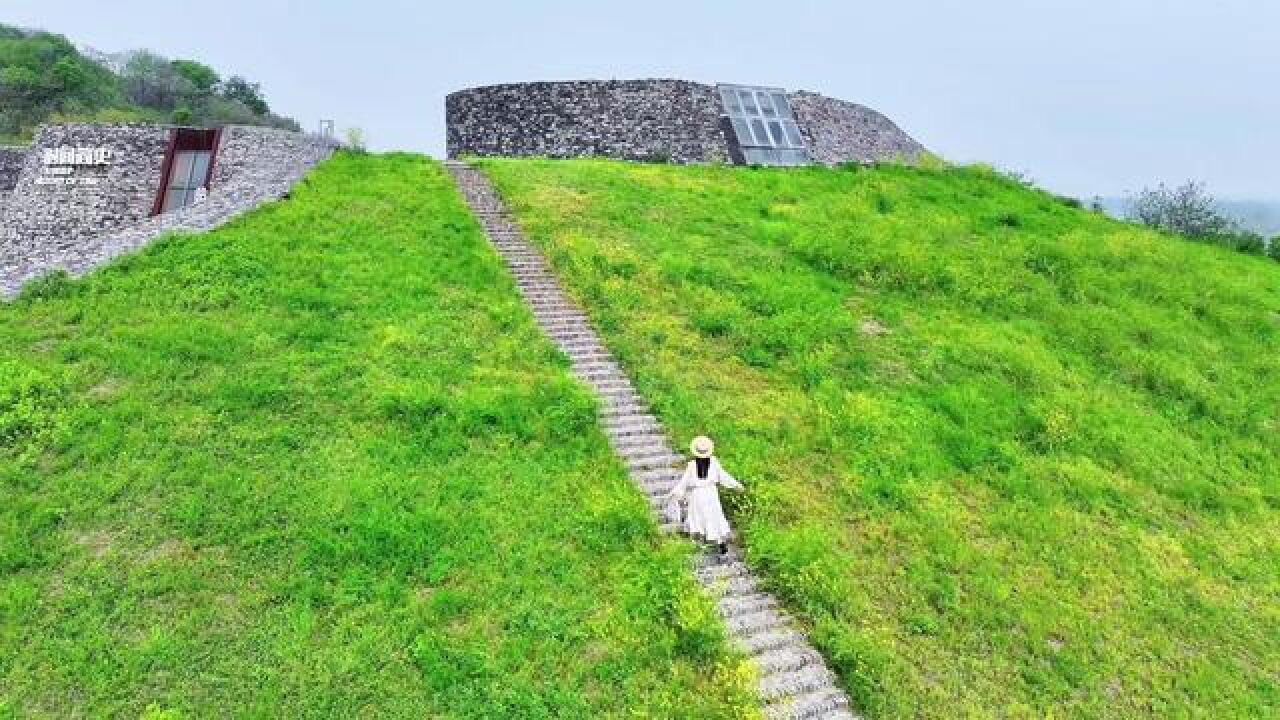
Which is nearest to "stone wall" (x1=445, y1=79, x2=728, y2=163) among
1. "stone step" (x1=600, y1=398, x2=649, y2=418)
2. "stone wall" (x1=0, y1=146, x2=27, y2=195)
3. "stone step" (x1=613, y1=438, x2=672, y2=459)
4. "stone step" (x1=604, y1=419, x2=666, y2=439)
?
"stone wall" (x1=0, y1=146, x2=27, y2=195)

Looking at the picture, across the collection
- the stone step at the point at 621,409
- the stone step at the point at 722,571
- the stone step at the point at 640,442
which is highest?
the stone step at the point at 621,409

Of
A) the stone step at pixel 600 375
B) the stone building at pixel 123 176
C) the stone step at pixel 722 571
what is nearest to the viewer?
the stone step at pixel 722 571

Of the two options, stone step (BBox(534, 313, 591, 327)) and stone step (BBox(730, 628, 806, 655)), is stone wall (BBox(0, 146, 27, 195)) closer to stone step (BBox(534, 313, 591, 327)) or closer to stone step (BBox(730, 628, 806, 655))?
stone step (BBox(534, 313, 591, 327))

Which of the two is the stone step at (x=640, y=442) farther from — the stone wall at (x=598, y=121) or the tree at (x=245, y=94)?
the tree at (x=245, y=94)

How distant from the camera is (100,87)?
50.9 metres

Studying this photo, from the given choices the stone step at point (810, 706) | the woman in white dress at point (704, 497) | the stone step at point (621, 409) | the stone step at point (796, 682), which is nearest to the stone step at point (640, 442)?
the stone step at point (621, 409)

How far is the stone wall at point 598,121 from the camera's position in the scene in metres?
32.8

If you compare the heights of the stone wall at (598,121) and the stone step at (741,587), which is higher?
the stone wall at (598,121)

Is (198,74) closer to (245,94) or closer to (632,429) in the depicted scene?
(245,94)

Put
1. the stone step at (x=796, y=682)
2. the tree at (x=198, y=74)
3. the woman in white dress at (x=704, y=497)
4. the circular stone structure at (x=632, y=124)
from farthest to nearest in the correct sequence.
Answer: the tree at (x=198, y=74) → the circular stone structure at (x=632, y=124) → the woman in white dress at (x=704, y=497) → the stone step at (x=796, y=682)

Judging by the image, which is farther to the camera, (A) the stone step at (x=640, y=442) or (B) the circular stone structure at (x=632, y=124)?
(B) the circular stone structure at (x=632, y=124)

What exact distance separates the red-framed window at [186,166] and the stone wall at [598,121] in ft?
40.1

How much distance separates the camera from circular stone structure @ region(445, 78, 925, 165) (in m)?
32.8

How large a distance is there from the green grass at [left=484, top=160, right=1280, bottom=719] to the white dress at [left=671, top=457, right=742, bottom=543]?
733mm
